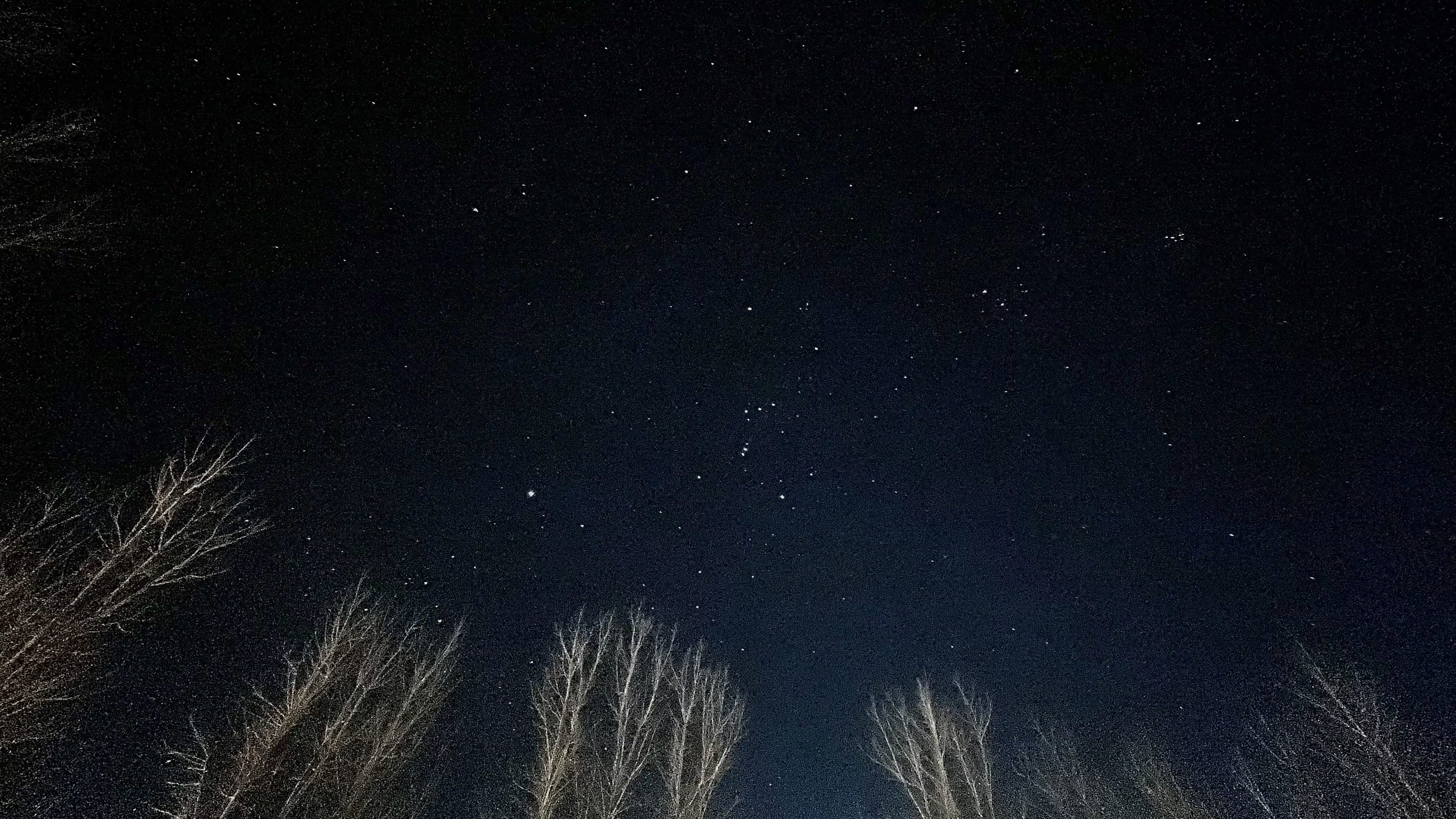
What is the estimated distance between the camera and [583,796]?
42.5 feet

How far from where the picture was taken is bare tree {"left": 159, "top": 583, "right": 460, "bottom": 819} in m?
10.6

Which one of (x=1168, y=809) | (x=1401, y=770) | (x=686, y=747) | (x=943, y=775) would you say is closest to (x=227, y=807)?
(x=686, y=747)

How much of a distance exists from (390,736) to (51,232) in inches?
485

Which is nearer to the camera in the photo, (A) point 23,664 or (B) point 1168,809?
(A) point 23,664

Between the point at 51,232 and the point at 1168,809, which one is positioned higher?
the point at 51,232

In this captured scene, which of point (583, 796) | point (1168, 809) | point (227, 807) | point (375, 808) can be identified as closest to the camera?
point (227, 807)

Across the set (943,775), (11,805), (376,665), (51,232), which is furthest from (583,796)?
(51,232)

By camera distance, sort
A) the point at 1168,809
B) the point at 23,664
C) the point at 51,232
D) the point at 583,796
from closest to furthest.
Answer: the point at 51,232, the point at 23,664, the point at 583,796, the point at 1168,809

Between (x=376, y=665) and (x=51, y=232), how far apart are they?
438 inches

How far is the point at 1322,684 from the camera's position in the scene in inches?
579

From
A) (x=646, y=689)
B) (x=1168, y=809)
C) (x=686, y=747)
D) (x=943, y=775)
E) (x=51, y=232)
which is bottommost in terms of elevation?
(x=1168, y=809)

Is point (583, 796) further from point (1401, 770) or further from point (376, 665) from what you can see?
point (1401, 770)

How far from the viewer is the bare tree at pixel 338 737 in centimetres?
1059

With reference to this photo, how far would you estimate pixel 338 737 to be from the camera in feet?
40.9
